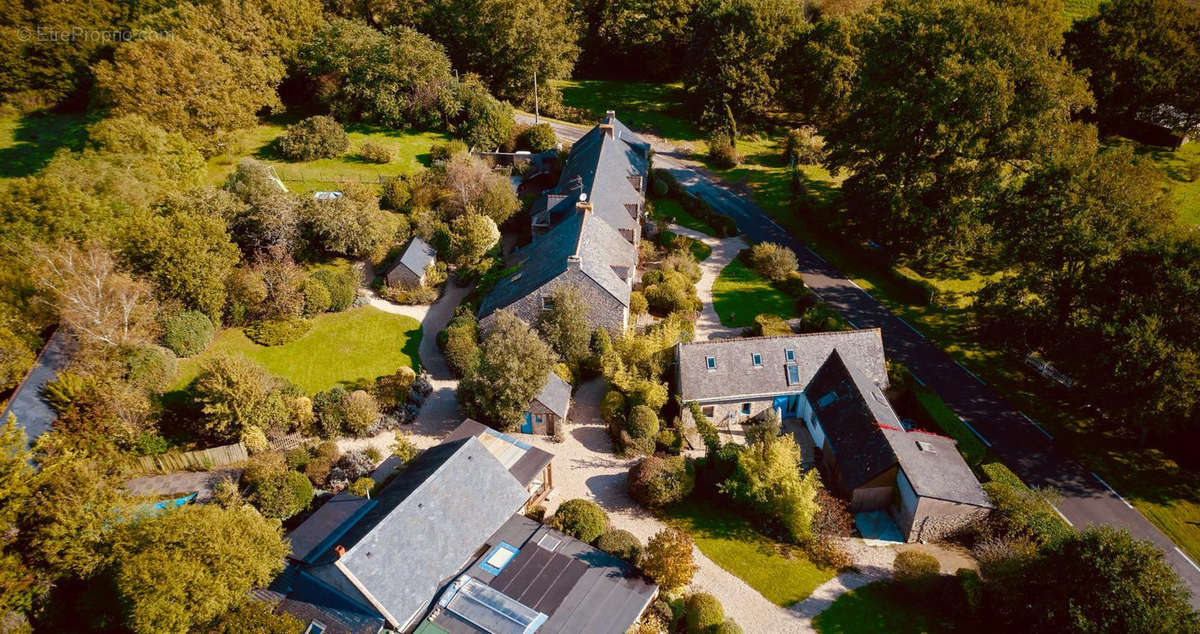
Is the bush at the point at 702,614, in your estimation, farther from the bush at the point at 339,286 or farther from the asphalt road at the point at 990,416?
the bush at the point at 339,286

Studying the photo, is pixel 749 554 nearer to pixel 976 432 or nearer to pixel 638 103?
pixel 976 432

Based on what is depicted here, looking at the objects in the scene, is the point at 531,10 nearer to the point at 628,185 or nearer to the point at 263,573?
the point at 628,185

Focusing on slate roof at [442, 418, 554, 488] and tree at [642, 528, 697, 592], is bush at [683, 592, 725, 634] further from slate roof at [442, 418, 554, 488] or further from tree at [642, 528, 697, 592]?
slate roof at [442, 418, 554, 488]

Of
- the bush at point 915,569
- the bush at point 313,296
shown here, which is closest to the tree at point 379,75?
the bush at point 313,296

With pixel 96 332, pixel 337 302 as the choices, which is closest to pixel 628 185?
pixel 337 302

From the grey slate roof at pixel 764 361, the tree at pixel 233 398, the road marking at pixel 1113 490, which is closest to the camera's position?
the road marking at pixel 1113 490

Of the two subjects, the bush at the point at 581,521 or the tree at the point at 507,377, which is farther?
the tree at the point at 507,377

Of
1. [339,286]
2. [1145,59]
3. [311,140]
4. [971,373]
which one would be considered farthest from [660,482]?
[1145,59]

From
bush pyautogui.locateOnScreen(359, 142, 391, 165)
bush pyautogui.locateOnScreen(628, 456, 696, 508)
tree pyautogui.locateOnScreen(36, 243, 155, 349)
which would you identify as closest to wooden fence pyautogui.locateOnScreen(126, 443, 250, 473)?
tree pyautogui.locateOnScreen(36, 243, 155, 349)
